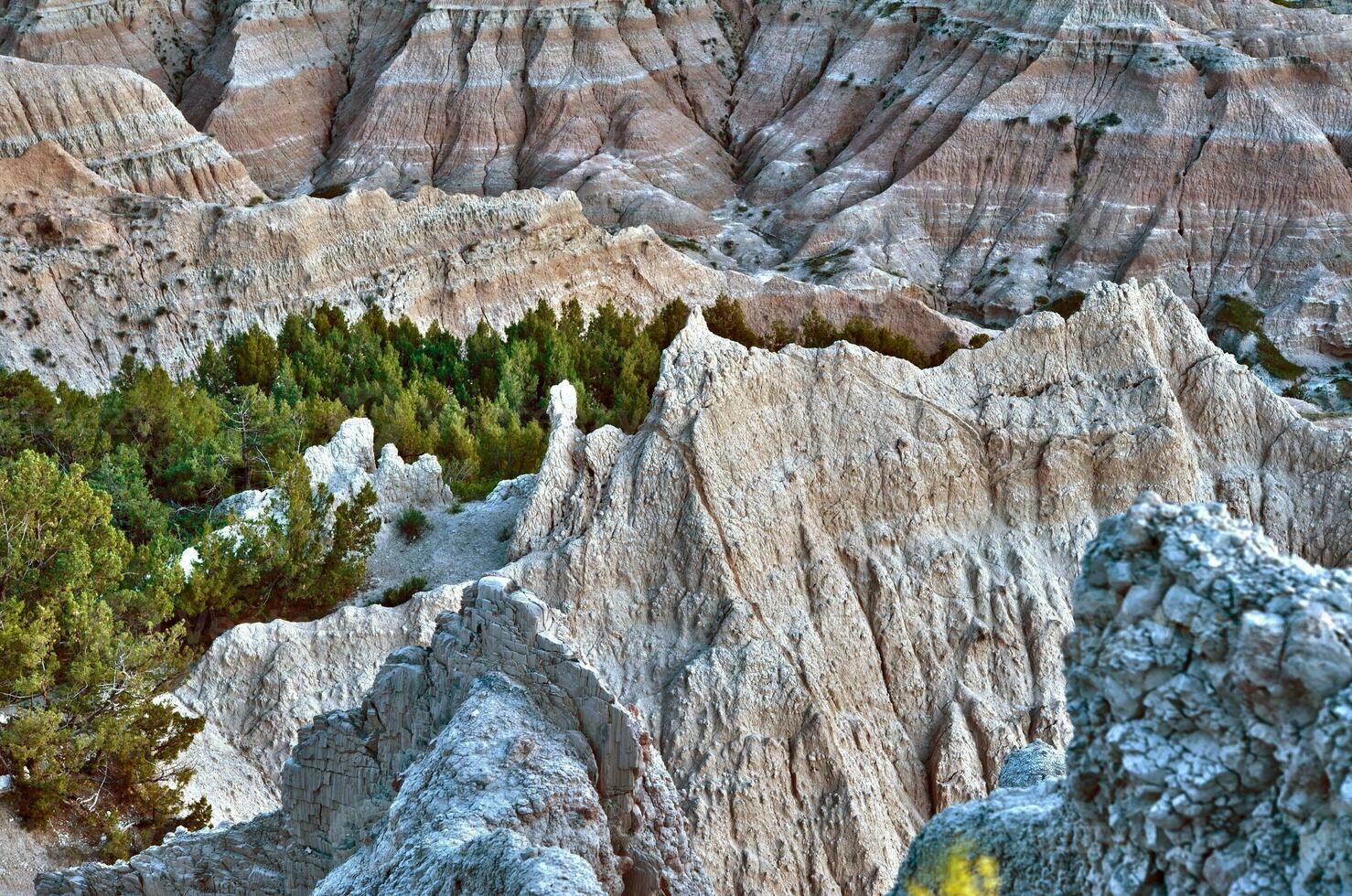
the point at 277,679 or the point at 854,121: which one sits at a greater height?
the point at 854,121

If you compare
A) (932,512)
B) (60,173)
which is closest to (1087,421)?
(932,512)

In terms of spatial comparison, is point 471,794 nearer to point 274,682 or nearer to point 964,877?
point 964,877

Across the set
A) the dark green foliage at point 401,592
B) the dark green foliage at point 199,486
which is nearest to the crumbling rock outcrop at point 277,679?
the dark green foliage at point 199,486

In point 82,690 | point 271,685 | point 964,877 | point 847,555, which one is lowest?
point 964,877

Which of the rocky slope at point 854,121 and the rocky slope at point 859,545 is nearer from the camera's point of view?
the rocky slope at point 859,545

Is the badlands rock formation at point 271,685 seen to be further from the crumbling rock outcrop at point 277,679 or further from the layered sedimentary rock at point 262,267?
the layered sedimentary rock at point 262,267

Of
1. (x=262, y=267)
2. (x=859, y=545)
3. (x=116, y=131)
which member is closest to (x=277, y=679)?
(x=859, y=545)
